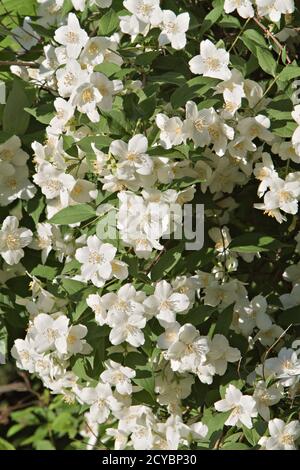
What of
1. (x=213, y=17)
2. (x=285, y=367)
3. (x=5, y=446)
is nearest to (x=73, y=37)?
(x=213, y=17)

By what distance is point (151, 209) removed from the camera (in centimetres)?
161

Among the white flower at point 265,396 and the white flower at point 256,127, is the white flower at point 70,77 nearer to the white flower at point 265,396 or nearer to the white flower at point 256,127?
the white flower at point 256,127

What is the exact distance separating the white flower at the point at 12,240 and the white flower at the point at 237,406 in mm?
546

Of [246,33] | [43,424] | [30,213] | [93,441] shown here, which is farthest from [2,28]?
[43,424]

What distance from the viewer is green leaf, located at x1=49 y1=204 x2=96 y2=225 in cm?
169

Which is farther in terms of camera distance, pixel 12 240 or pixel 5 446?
pixel 5 446

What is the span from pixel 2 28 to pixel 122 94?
394mm

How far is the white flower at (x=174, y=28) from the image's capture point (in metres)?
1.71

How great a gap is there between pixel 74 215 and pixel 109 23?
43 cm

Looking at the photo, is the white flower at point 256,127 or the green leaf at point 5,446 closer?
the white flower at point 256,127

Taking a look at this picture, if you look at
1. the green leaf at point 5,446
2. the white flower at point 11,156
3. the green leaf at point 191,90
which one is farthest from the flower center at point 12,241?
the green leaf at point 5,446

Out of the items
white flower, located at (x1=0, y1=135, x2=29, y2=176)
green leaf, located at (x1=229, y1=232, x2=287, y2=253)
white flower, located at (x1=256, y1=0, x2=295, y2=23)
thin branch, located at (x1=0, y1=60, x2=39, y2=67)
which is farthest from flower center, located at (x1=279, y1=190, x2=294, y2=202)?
thin branch, located at (x1=0, y1=60, x2=39, y2=67)

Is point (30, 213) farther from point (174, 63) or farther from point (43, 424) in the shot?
point (43, 424)

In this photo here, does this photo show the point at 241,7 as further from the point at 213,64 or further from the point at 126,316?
the point at 126,316
